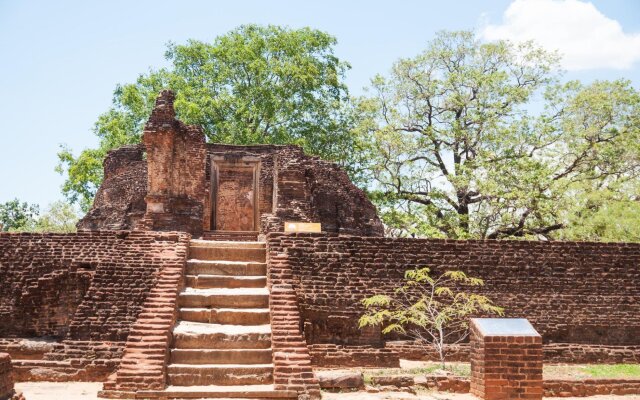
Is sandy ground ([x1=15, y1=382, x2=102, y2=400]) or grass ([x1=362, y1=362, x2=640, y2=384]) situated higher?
grass ([x1=362, y1=362, x2=640, y2=384])

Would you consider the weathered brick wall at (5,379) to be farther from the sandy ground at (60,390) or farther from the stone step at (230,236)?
the stone step at (230,236)

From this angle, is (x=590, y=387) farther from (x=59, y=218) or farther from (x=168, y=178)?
(x=59, y=218)

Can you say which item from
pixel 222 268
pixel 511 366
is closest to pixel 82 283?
pixel 222 268

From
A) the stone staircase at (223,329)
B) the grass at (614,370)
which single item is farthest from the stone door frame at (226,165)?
the grass at (614,370)

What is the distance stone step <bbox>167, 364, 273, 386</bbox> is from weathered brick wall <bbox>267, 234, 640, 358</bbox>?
5.99 ft

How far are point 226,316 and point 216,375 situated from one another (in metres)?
1.08

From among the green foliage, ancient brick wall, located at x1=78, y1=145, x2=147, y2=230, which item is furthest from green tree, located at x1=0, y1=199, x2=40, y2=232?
ancient brick wall, located at x1=78, y1=145, x2=147, y2=230

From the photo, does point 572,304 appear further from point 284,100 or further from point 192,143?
point 284,100

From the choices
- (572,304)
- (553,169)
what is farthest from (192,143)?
(553,169)

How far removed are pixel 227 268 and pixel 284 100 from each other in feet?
48.5

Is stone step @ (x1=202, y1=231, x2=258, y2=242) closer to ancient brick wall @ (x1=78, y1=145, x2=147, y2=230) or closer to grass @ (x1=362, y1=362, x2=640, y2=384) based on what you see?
ancient brick wall @ (x1=78, y1=145, x2=147, y2=230)

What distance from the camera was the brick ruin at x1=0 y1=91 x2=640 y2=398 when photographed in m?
8.43

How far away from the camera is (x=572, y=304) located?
35.6 ft

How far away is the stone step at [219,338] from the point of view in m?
Result: 8.59
